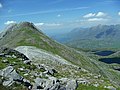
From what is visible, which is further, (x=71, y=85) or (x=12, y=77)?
(x=71, y=85)

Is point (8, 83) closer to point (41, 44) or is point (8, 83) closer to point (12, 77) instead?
point (12, 77)

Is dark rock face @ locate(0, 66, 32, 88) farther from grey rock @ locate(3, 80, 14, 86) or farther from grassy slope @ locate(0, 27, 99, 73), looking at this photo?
grassy slope @ locate(0, 27, 99, 73)

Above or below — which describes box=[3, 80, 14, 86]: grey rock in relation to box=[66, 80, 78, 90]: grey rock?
above

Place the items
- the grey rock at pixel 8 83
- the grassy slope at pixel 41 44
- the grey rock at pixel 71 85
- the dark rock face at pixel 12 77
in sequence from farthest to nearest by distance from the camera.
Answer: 1. the grassy slope at pixel 41 44
2. the grey rock at pixel 71 85
3. the dark rock face at pixel 12 77
4. the grey rock at pixel 8 83

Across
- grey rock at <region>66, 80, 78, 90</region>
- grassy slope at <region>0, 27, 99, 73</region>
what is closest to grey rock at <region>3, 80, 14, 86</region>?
grey rock at <region>66, 80, 78, 90</region>

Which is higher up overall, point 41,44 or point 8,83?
Answer: point 8,83

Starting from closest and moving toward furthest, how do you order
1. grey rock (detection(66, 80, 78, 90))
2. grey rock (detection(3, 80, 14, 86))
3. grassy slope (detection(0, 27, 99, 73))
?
grey rock (detection(3, 80, 14, 86)) < grey rock (detection(66, 80, 78, 90)) < grassy slope (detection(0, 27, 99, 73))

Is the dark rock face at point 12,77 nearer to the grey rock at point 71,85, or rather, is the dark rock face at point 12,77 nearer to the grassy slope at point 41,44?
the grey rock at point 71,85

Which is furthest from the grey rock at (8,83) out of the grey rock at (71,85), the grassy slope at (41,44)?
the grassy slope at (41,44)

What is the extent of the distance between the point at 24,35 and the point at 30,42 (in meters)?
17.0

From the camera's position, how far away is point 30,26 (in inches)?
7426

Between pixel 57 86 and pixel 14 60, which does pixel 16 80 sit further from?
pixel 14 60

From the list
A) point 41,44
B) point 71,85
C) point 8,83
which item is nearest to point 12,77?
point 8,83

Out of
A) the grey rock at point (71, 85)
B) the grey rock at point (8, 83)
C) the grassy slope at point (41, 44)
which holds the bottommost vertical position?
the grassy slope at point (41, 44)
